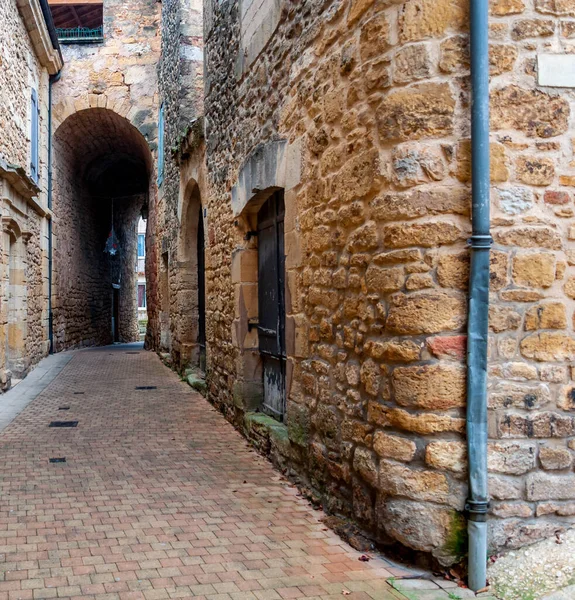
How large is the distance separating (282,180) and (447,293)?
2007mm

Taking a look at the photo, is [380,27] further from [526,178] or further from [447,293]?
[447,293]

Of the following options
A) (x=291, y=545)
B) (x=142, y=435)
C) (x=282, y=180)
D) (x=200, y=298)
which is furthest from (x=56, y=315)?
(x=291, y=545)

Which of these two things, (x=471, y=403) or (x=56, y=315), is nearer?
(x=471, y=403)

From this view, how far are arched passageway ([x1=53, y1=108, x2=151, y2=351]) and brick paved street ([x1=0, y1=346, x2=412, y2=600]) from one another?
8.76 metres

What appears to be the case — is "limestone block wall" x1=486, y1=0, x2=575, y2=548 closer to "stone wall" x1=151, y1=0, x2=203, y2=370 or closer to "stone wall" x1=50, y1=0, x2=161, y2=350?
"stone wall" x1=151, y1=0, x2=203, y2=370

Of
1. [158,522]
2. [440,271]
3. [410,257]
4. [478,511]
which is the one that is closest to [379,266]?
A: [410,257]

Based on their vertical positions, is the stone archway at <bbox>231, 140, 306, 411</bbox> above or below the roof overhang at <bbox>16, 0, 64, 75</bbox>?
below

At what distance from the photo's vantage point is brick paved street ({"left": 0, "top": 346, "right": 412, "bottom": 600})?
111 inches

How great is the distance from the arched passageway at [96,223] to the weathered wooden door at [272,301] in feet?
29.5

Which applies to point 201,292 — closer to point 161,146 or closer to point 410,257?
point 161,146

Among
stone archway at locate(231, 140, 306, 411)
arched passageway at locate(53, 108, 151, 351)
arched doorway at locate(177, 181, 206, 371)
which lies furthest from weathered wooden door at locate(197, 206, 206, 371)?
arched passageway at locate(53, 108, 151, 351)

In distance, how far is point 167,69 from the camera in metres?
12.0

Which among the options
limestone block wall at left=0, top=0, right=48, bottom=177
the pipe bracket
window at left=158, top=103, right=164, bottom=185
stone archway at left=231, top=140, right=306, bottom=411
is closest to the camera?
the pipe bracket

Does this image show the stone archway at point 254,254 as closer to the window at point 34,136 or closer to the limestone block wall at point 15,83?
the limestone block wall at point 15,83
